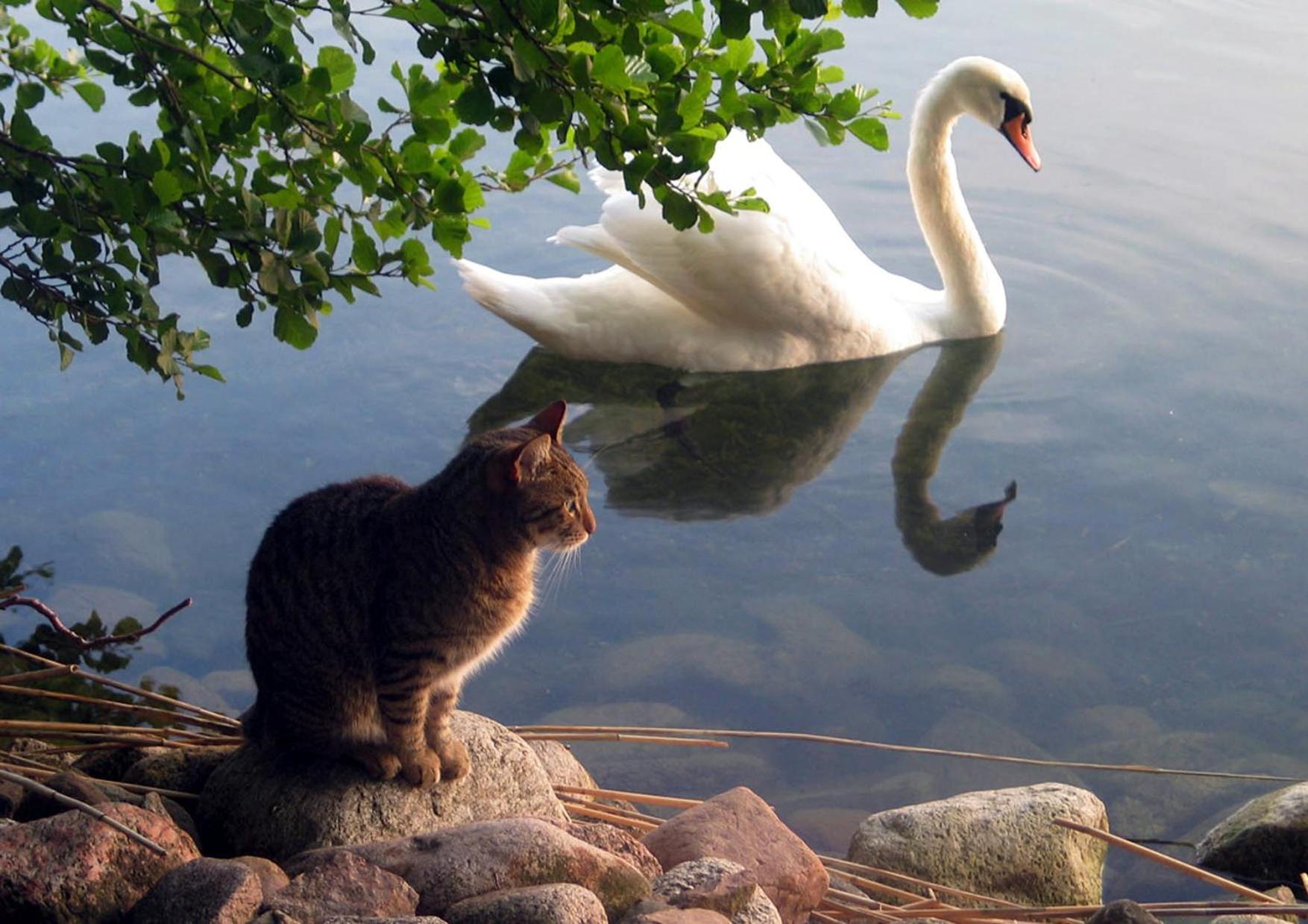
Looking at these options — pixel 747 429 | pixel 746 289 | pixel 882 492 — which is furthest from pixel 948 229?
pixel 882 492

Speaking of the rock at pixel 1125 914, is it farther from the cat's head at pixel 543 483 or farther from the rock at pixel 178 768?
the rock at pixel 178 768

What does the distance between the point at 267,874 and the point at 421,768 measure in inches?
16.4

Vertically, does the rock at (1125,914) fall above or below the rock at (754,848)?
below

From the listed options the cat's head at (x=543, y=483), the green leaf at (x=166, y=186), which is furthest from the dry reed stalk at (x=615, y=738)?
the green leaf at (x=166, y=186)

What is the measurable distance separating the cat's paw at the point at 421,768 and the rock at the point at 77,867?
44 centimetres

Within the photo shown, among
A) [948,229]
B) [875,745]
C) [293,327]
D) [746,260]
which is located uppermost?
[948,229]

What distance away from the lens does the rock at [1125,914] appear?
76.4 inches

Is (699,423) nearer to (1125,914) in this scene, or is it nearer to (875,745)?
(875,745)

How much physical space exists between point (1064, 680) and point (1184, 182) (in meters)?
3.41

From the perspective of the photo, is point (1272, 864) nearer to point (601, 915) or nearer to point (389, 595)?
point (601, 915)

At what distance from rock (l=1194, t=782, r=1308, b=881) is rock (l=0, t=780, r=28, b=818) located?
2.27 m

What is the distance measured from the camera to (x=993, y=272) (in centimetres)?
507

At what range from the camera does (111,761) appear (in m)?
2.51

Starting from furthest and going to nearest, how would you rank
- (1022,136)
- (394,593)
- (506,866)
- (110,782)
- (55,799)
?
1. (1022,136)
2. (110,782)
3. (394,593)
4. (55,799)
5. (506,866)
